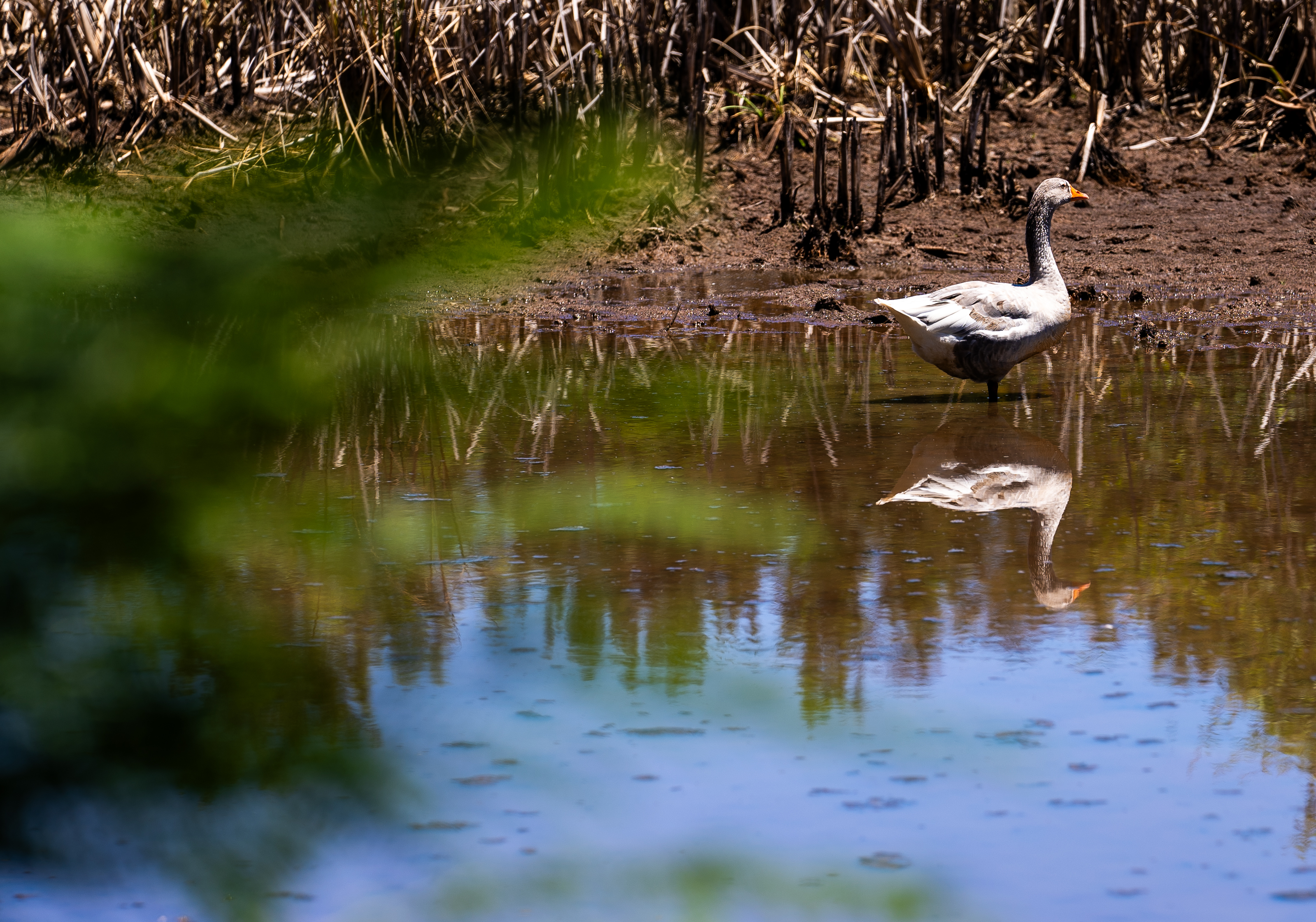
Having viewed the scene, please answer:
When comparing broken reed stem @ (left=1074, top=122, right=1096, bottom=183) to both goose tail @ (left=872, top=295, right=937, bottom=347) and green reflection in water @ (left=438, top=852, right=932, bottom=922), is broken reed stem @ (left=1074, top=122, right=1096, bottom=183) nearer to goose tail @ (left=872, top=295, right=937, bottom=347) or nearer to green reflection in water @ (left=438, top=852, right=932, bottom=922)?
goose tail @ (left=872, top=295, right=937, bottom=347)

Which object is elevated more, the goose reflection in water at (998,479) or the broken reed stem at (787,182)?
the broken reed stem at (787,182)

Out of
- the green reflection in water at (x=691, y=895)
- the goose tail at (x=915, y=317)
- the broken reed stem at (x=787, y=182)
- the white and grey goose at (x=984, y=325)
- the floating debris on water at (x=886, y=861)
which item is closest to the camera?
the green reflection in water at (x=691, y=895)

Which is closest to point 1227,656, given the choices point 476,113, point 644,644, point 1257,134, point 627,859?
point 644,644

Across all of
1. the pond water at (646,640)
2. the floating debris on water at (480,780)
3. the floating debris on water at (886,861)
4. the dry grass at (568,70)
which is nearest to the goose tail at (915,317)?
the pond water at (646,640)

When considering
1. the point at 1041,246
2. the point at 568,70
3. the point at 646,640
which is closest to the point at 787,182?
the point at 1041,246

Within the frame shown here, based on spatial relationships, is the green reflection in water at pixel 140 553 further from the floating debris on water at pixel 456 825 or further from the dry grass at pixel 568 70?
the floating debris on water at pixel 456 825

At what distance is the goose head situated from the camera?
24.3 ft

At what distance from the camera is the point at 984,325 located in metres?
6.40

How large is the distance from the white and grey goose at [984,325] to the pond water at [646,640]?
194mm

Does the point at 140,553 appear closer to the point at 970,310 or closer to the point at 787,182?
the point at 970,310

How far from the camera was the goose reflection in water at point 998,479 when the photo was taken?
170 inches

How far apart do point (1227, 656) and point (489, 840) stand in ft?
5.50

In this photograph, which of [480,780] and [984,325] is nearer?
[480,780]

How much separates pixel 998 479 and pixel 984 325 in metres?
1.43
